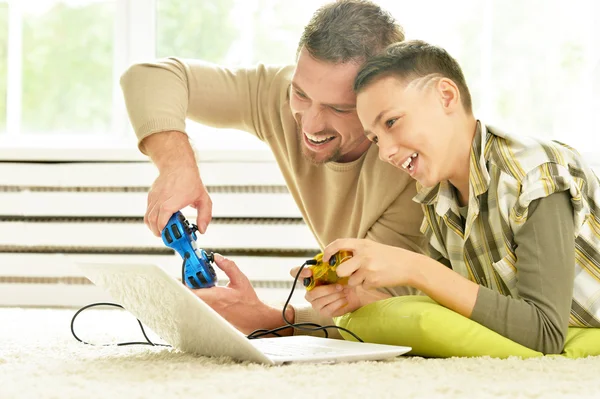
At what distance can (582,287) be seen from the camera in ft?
4.60

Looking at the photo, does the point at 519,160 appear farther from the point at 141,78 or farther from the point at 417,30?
the point at 417,30

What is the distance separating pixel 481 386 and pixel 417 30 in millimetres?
2401

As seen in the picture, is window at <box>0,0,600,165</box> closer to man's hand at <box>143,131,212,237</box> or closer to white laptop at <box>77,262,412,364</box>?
man's hand at <box>143,131,212,237</box>

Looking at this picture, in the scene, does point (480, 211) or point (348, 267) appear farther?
point (480, 211)

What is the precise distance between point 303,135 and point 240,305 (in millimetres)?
395

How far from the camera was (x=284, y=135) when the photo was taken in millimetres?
1915

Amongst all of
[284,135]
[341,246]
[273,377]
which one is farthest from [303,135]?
[273,377]

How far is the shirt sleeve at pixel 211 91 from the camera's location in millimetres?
1808

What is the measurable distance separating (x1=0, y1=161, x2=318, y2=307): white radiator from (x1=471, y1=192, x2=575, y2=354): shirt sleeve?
1.71m

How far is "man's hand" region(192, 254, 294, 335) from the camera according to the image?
5.16ft

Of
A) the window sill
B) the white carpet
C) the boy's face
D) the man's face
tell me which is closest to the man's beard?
the man's face

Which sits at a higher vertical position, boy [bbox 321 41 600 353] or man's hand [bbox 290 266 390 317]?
boy [bbox 321 41 600 353]

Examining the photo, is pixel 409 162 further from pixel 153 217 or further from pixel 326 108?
pixel 153 217

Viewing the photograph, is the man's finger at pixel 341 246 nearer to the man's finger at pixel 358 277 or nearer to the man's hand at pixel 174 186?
the man's finger at pixel 358 277
